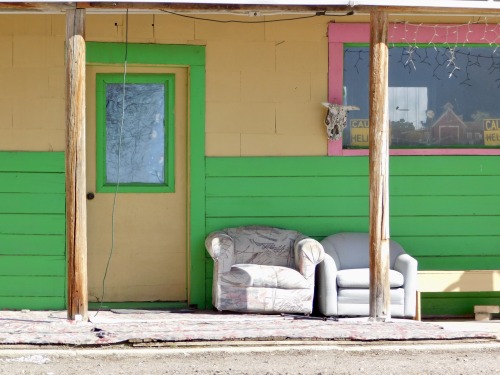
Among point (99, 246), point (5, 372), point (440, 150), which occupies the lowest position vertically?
point (5, 372)

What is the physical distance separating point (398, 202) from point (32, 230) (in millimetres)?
3418

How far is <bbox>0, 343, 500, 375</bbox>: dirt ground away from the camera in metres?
7.58

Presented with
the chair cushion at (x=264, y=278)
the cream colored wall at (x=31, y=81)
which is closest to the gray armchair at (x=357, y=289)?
the chair cushion at (x=264, y=278)

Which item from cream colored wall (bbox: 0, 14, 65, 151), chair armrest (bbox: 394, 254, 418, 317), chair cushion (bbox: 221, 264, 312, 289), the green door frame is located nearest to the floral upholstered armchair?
chair cushion (bbox: 221, 264, 312, 289)

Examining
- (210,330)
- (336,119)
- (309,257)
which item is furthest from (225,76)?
(210,330)

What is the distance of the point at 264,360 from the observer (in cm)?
791

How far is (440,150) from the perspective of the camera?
10.2 meters

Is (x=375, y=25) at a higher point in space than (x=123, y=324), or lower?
higher

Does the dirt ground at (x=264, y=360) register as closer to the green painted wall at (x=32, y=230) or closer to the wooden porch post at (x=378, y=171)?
the wooden porch post at (x=378, y=171)

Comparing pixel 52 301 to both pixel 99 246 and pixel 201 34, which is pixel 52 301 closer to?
pixel 99 246

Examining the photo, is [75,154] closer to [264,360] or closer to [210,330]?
[210,330]

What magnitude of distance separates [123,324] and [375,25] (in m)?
3.17

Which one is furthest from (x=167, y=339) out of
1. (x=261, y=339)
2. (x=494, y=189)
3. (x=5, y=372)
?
(x=494, y=189)

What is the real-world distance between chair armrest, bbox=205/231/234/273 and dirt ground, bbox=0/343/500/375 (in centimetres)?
147
